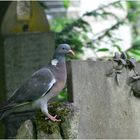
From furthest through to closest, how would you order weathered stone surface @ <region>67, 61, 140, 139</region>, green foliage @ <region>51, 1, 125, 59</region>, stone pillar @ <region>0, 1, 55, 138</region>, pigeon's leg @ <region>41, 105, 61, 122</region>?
1. green foliage @ <region>51, 1, 125, 59</region>
2. stone pillar @ <region>0, 1, 55, 138</region>
3. weathered stone surface @ <region>67, 61, 140, 139</region>
4. pigeon's leg @ <region>41, 105, 61, 122</region>

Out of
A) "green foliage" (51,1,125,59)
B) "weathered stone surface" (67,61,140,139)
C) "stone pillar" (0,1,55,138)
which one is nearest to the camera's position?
"weathered stone surface" (67,61,140,139)

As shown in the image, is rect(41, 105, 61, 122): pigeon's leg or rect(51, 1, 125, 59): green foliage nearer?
rect(41, 105, 61, 122): pigeon's leg

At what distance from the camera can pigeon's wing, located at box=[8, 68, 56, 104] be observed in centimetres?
345

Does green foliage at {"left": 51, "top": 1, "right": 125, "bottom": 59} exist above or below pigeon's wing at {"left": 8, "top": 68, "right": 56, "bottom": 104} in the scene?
above

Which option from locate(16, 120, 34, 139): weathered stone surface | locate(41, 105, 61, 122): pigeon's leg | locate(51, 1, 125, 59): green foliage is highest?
locate(51, 1, 125, 59): green foliage

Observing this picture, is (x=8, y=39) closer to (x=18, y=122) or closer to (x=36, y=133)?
(x=18, y=122)

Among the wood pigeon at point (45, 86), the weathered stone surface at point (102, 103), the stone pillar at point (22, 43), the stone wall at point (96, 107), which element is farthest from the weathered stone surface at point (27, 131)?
the stone pillar at point (22, 43)

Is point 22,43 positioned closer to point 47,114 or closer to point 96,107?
point 96,107

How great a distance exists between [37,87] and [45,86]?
0.05m

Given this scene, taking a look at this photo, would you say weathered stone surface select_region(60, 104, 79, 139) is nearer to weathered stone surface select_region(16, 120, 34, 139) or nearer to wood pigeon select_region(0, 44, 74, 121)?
wood pigeon select_region(0, 44, 74, 121)

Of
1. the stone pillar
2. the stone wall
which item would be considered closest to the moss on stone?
the stone wall

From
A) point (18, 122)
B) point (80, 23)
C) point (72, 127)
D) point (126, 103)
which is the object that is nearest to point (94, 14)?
point (80, 23)

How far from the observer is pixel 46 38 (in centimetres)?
607

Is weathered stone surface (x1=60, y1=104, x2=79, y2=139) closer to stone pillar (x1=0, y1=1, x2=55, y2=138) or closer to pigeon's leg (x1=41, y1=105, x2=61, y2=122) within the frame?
pigeon's leg (x1=41, y1=105, x2=61, y2=122)
